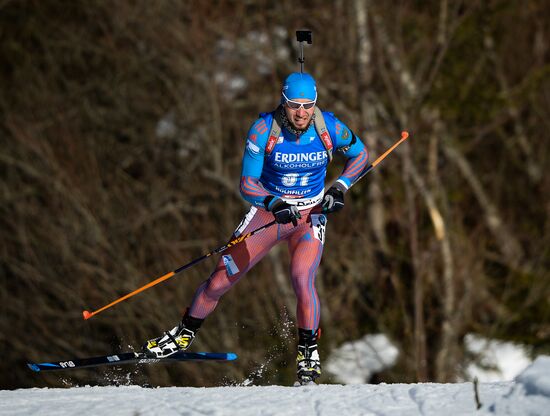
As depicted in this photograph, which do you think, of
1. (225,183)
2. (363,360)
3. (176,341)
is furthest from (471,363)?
(176,341)

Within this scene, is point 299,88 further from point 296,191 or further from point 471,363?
point 471,363

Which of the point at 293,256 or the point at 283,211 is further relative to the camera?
the point at 293,256

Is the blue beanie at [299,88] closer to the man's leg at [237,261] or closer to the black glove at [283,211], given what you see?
the black glove at [283,211]

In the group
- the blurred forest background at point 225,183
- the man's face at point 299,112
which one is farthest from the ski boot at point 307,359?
the blurred forest background at point 225,183

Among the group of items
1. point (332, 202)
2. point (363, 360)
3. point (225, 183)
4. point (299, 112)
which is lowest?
point (332, 202)

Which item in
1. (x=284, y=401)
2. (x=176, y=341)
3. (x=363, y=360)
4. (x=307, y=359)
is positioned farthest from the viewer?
(x=363, y=360)

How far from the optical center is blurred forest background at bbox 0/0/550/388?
561 inches

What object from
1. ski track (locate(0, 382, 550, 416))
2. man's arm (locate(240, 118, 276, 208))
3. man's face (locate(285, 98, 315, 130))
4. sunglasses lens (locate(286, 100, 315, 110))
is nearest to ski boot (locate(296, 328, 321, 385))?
ski track (locate(0, 382, 550, 416))

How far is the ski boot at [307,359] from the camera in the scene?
21.5 feet

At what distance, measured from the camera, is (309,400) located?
18.9 ft

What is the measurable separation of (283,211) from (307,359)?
3.40 feet

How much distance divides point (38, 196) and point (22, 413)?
Result: 1144 centimetres

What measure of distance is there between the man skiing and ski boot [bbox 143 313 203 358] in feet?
0.28


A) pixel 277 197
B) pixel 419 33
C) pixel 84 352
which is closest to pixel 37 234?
pixel 84 352
